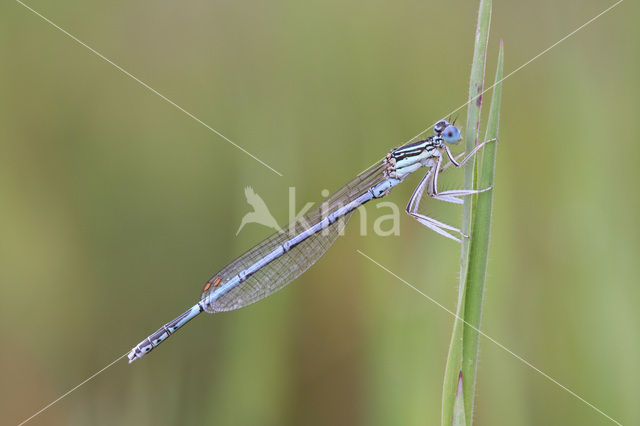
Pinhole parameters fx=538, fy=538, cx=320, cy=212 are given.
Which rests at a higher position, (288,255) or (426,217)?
(288,255)

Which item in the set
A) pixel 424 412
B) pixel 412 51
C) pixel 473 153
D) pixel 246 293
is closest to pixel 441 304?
pixel 424 412

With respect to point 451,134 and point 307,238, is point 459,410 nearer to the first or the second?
point 451,134

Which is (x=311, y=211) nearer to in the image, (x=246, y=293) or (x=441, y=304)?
(x=246, y=293)

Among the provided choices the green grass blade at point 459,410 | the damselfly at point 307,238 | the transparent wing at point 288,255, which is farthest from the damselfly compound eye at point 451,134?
the green grass blade at point 459,410

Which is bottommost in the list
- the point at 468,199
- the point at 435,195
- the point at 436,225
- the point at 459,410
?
the point at 459,410

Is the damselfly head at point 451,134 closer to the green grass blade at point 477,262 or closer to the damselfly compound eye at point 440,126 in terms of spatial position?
the damselfly compound eye at point 440,126

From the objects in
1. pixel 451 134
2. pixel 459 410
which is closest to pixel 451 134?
pixel 451 134
